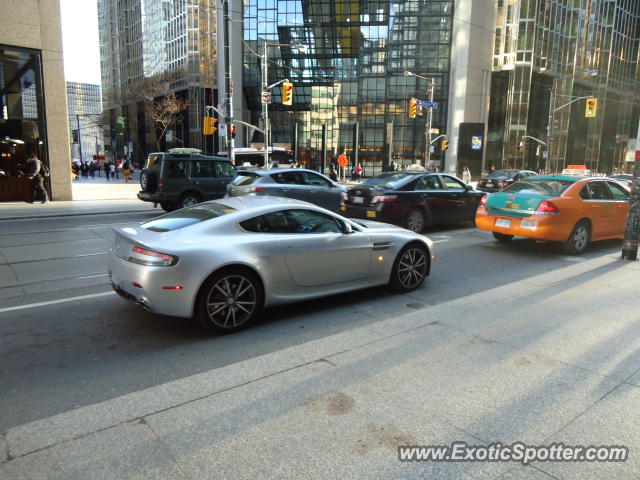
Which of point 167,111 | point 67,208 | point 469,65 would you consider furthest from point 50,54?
point 167,111

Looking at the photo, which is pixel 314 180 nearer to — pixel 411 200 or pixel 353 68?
pixel 411 200

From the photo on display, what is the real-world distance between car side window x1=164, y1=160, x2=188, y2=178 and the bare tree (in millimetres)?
44191

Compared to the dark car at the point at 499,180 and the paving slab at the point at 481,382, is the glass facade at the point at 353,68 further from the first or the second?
the paving slab at the point at 481,382

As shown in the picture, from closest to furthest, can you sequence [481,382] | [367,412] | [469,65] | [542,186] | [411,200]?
1. [367,412]
2. [481,382]
3. [542,186]
4. [411,200]
5. [469,65]

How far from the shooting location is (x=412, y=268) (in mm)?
6551

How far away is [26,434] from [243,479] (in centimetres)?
156

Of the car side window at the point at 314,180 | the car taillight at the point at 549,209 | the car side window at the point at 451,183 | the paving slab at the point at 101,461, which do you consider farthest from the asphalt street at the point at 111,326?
the car side window at the point at 314,180

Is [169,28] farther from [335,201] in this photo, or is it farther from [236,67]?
[335,201]

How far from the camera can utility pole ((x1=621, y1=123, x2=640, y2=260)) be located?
8703mm

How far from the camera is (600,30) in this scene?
6197cm

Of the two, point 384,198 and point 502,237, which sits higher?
point 384,198

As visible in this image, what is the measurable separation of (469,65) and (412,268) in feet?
166

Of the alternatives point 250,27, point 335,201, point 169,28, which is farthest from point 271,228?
point 169,28

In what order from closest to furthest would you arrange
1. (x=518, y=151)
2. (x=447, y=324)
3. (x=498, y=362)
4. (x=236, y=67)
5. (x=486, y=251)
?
(x=498, y=362) → (x=447, y=324) → (x=486, y=251) → (x=518, y=151) → (x=236, y=67)
